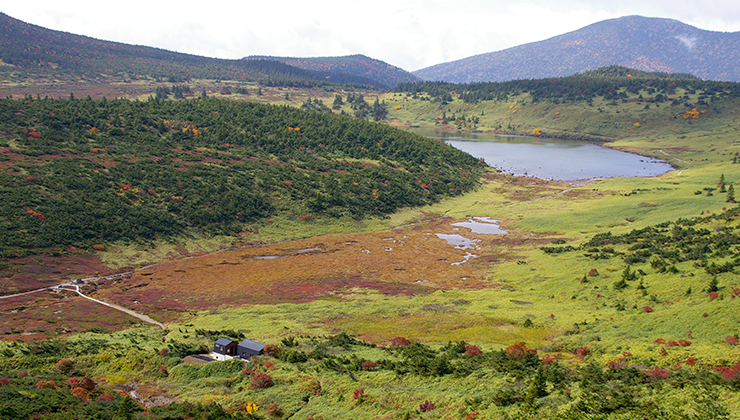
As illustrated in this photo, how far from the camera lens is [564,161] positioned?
155875 millimetres

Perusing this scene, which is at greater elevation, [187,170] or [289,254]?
[187,170]

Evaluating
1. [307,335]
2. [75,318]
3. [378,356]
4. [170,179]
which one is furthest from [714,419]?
[170,179]

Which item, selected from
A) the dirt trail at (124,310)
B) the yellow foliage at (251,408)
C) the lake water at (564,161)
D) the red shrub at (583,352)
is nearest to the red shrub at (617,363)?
the red shrub at (583,352)

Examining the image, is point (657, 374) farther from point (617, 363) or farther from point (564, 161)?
point (564, 161)

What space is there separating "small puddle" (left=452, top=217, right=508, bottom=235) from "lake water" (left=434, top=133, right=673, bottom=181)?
5384 centimetres

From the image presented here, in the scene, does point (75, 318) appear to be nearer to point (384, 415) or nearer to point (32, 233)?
point (32, 233)

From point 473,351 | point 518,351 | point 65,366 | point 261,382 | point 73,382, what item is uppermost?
point 518,351

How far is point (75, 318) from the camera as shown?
38.8 metres

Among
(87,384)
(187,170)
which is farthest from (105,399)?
(187,170)

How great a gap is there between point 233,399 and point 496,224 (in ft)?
209

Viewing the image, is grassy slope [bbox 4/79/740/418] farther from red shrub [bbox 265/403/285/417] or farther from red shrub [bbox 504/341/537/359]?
red shrub [bbox 504/341/537/359]

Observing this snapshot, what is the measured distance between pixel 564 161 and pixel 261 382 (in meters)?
151

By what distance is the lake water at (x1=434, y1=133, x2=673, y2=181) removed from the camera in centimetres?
13412

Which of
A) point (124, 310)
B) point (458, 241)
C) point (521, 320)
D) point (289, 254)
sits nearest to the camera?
point (521, 320)
